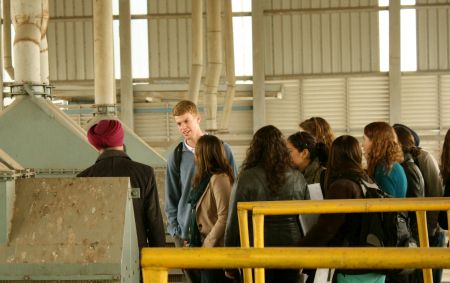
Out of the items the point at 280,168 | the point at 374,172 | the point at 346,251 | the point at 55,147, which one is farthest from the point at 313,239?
the point at 55,147

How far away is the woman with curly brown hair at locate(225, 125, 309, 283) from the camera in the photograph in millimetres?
4758

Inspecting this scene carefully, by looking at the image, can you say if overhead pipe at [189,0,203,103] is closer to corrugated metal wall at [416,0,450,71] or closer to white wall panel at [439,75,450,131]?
corrugated metal wall at [416,0,450,71]

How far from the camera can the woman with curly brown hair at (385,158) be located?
5676 millimetres

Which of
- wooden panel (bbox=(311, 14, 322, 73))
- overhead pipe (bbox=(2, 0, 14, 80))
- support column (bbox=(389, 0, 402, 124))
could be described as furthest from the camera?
wooden panel (bbox=(311, 14, 322, 73))

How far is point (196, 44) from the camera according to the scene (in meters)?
18.2

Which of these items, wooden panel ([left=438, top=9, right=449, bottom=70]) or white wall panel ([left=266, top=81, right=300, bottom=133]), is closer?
wooden panel ([left=438, top=9, right=449, bottom=70])

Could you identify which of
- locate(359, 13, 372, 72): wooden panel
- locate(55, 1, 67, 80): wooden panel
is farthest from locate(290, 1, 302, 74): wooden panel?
locate(55, 1, 67, 80): wooden panel

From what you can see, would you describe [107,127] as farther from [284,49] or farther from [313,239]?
[284,49]

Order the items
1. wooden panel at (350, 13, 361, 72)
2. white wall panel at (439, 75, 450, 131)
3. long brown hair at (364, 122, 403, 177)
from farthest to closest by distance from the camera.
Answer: wooden panel at (350, 13, 361, 72) < white wall panel at (439, 75, 450, 131) < long brown hair at (364, 122, 403, 177)

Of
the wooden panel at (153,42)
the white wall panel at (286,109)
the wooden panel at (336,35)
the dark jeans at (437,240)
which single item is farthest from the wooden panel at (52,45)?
the dark jeans at (437,240)

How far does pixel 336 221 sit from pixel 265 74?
21.2 meters

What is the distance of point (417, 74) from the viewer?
984 inches

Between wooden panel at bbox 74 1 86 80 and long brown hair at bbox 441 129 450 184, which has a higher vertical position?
wooden panel at bbox 74 1 86 80

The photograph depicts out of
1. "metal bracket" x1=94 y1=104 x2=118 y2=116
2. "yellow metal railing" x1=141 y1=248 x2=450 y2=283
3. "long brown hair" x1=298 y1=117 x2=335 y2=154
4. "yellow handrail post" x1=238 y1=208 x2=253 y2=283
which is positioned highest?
"metal bracket" x1=94 y1=104 x2=118 y2=116
